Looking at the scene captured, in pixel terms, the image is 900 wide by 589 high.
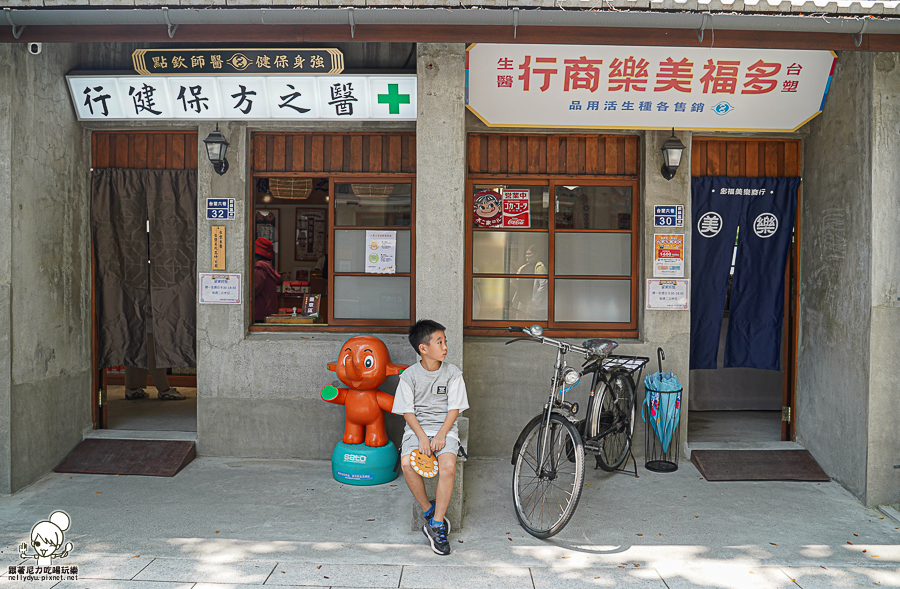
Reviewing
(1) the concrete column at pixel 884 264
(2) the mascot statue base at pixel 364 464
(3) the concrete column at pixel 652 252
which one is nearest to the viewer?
(1) the concrete column at pixel 884 264

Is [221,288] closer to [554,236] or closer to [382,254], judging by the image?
[382,254]

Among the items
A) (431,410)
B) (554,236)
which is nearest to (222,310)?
(431,410)

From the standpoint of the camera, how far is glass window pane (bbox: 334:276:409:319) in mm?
6734

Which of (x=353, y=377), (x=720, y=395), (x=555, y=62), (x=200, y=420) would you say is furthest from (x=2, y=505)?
(x=720, y=395)

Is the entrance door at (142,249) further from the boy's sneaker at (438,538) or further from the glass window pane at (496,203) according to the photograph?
the boy's sneaker at (438,538)

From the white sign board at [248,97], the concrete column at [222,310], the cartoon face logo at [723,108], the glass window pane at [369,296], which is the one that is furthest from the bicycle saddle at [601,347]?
the concrete column at [222,310]

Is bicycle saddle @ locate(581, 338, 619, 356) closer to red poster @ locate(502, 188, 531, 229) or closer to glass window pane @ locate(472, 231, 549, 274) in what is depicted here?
glass window pane @ locate(472, 231, 549, 274)

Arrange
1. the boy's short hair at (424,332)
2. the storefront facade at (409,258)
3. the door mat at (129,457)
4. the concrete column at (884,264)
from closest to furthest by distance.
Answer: the boy's short hair at (424,332)
the concrete column at (884,264)
the storefront facade at (409,258)
the door mat at (129,457)

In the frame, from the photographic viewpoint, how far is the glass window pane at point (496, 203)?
6730 mm

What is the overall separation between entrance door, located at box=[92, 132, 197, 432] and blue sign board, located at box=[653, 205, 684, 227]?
4.88 meters

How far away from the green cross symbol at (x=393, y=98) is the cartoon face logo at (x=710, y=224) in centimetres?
333

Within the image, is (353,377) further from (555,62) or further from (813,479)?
(813,479)

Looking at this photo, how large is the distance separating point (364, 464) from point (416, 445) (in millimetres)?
1293

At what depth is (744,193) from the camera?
6.65 meters
